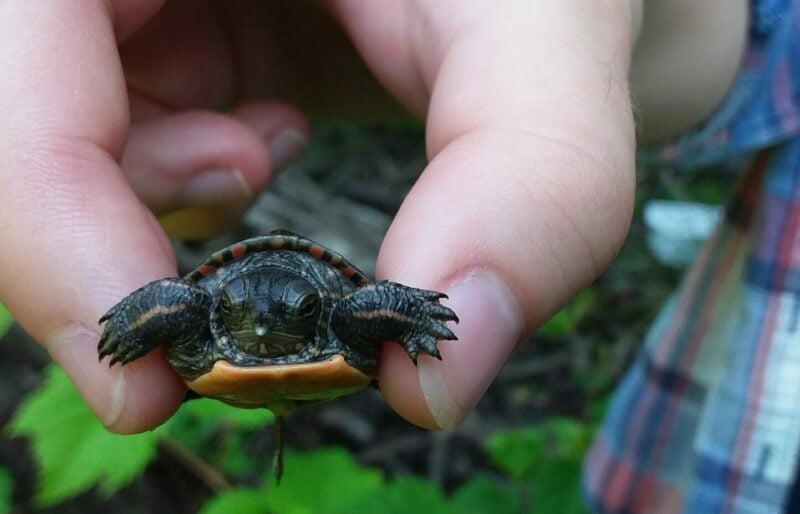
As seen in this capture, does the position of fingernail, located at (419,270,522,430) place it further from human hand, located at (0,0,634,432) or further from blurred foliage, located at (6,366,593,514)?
blurred foliage, located at (6,366,593,514)

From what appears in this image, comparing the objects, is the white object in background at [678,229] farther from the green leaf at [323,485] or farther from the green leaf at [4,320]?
the green leaf at [4,320]

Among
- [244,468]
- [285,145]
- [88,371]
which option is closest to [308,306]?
[88,371]

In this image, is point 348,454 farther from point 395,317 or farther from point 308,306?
point 395,317

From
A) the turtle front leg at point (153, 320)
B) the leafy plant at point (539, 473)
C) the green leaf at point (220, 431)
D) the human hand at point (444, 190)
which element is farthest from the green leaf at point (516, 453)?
the turtle front leg at point (153, 320)

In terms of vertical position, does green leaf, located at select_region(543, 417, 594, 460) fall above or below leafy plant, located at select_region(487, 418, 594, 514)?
below

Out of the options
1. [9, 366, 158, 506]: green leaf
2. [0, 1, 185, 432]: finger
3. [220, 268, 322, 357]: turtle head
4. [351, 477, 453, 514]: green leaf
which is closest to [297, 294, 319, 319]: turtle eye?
[220, 268, 322, 357]: turtle head
